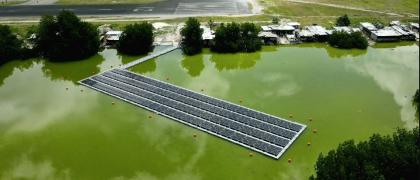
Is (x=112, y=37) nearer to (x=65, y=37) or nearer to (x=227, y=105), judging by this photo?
(x=65, y=37)

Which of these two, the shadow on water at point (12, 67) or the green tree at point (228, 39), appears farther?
the green tree at point (228, 39)

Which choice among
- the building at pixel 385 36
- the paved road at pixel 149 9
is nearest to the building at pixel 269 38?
the building at pixel 385 36

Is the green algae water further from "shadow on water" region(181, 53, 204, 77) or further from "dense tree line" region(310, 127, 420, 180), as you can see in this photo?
"dense tree line" region(310, 127, 420, 180)

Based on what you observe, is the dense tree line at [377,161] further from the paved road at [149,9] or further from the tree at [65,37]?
the paved road at [149,9]

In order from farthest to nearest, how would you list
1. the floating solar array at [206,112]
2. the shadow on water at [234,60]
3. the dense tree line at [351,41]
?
1. the dense tree line at [351,41]
2. the shadow on water at [234,60]
3. the floating solar array at [206,112]

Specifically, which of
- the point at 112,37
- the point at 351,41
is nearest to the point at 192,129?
the point at 112,37
